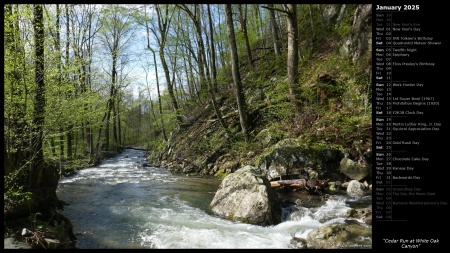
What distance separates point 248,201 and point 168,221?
2.04 metres

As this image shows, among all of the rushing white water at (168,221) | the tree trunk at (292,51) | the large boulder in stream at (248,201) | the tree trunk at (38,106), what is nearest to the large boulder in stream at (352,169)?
the rushing white water at (168,221)

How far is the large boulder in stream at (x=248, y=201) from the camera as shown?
6.32 m

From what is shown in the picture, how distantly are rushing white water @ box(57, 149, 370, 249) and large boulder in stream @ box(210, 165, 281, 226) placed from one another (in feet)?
0.69

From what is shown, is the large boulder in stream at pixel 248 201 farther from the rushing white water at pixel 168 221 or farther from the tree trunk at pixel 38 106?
the tree trunk at pixel 38 106

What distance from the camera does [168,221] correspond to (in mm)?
6746

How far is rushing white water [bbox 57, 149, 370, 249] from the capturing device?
5.56 meters

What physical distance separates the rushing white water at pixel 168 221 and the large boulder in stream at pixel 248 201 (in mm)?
211

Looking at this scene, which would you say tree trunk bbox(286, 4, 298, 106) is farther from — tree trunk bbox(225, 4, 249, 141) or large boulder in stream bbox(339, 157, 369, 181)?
large boulder in stream bbox(339, 157, 369, 181)

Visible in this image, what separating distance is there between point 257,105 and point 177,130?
837cm

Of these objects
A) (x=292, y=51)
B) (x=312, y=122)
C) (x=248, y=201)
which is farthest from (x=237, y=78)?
(x=248, y=201)

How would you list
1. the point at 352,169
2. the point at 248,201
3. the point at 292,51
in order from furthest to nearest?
1. the point at 292,51
2. the point at 352,169
3. the point at 248,201

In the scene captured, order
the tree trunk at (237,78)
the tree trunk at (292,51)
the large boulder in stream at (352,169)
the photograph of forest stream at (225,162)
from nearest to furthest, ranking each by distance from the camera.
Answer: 1. the photograph of forest stream at (225,162)
2. the large boulder in stream at (352,169)
3. the tree trunk at (292,51)
4. the tree trunk at (237,78)

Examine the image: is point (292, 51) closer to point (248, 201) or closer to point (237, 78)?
point (237, 78)

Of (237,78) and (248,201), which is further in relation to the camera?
(237,78)
